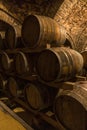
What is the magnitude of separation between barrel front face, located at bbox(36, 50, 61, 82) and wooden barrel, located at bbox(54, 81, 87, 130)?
44cm

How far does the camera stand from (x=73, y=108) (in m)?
2.13

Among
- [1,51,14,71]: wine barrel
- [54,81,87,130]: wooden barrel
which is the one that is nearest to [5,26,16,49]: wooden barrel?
[1,51,14,71]: wine barrel

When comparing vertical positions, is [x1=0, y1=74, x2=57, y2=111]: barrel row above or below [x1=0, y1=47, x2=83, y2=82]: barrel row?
below

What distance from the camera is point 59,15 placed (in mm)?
5488

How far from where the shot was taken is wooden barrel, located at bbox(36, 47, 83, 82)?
2549 mm

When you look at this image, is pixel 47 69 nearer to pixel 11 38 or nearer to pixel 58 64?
pixel 58 64

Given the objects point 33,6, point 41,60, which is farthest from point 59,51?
point 33,6

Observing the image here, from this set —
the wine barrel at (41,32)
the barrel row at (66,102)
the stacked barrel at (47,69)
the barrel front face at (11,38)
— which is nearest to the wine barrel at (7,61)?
the stacked barrel at (47,69)

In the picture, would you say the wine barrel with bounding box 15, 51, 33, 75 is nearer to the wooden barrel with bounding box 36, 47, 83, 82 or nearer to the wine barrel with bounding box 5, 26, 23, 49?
the wine barrel with bounding box 5, 26, 23, 49

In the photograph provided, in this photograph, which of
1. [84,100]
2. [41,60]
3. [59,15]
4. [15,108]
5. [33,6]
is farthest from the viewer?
[33,6]

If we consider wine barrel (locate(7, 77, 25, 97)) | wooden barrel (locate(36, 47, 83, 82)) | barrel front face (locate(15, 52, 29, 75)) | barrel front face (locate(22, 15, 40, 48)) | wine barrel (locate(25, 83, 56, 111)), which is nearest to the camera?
wooden barrel (locate(36, 47, 83, 82))

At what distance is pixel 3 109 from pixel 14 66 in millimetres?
1025

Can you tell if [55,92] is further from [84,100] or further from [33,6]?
[33,6]

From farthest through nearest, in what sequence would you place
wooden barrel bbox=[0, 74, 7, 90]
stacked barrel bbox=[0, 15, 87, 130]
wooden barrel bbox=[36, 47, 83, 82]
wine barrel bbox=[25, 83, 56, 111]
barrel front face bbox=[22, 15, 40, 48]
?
wooden barrel bbox=[0, 74, 7, 90] → barrel front face bbox=[22, 15, 40, 48] → wine barrel bbox=[25, 83, 56, 111] → wooden barrel bbox=[36, 47, 83, 82] → stacked barrel bbox=[0, 15, 87, 130]
